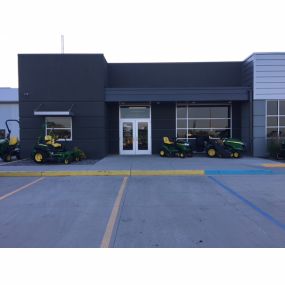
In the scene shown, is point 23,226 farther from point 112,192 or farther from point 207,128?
point 207,128

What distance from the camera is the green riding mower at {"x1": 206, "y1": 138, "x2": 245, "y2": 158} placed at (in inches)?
595

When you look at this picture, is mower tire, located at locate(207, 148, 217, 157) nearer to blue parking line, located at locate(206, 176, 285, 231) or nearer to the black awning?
blue parking line, located at locate(206, 176, 285, 231)

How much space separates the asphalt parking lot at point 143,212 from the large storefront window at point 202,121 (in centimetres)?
839

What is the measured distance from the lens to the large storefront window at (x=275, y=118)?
15859 millimetres

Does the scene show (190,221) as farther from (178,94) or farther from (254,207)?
(178,94)

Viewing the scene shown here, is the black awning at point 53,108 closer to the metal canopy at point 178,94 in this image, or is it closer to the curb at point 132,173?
the metal canopy at point 178,94

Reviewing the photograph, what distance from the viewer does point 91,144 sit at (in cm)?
1568

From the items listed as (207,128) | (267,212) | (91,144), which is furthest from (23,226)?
(207,128)

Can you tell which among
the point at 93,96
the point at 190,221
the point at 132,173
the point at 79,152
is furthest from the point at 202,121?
the point at 190,221

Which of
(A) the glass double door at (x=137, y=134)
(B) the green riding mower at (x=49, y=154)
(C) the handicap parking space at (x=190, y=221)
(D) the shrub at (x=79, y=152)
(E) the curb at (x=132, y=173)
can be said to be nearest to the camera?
(C) the handicap parking space at (x=190, y=221)

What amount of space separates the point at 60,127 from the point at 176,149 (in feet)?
22.4

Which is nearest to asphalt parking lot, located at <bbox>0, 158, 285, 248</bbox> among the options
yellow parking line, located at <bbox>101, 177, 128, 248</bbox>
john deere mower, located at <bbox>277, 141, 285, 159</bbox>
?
yellow parking line, located at <bbox>101, 177, 128, 248</bbox>

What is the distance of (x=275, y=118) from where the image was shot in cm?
1596

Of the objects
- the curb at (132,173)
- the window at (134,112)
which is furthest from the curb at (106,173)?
the window at (134,112)
